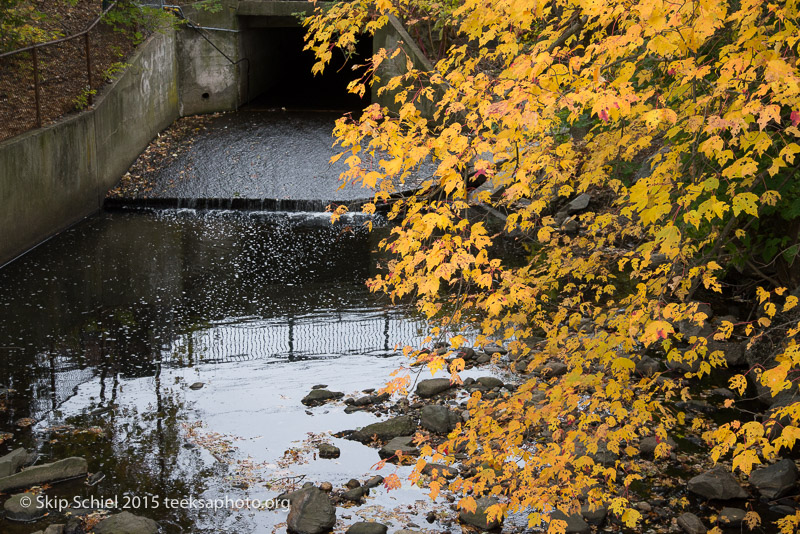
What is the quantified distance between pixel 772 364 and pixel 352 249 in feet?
20.1

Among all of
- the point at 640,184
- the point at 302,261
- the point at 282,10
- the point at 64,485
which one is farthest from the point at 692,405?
the point at 282,10

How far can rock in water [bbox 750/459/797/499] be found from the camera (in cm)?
492

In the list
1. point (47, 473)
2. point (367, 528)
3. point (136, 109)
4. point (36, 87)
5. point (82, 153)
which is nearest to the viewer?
point (367, 528)

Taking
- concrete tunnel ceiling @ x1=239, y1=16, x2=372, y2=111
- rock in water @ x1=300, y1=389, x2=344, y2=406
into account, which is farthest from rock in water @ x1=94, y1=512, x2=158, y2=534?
concrete tunnel ceiling @ x1=239, y1=16, x2=372, y2=111

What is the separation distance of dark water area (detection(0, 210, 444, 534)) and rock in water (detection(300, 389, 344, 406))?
0.39 feet

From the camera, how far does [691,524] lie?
4.60 metres

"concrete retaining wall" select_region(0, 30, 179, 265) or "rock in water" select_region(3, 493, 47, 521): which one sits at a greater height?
"concrete retaining wall" select_region(0, 30, 179, 265)

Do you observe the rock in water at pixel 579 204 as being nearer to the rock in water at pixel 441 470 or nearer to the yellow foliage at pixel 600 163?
the yellow foliage at pixel 600 163

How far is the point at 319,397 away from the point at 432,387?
1.04 m

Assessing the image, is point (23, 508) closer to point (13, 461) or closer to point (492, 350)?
point (13, 461)

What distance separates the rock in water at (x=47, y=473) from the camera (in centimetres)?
491

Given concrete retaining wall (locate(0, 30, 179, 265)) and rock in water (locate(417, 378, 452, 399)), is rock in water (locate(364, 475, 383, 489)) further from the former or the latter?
concrete retaining wall (locate(0, 30, 179, 265))

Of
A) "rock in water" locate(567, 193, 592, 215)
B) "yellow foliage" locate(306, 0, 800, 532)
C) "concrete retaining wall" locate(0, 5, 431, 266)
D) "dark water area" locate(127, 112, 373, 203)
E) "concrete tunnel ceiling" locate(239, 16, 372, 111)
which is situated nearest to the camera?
"yellow foliage" locate(306, 0, 800, 532)

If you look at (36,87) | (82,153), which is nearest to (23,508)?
(36,87)
